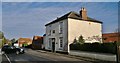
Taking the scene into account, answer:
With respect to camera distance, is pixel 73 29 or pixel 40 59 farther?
pixel 73 29

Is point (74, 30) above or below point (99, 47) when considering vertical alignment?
above

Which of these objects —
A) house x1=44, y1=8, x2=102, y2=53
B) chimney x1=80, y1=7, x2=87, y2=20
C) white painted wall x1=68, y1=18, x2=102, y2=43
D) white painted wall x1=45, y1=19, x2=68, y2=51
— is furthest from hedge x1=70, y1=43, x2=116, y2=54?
chimney x1=80, y1=7, x2=87, y2=20

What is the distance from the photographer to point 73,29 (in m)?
33.9

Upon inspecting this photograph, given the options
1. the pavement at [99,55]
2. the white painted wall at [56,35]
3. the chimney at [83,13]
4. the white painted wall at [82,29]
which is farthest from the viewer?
the chimney at [83,13]

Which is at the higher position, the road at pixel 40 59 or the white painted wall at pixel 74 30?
the white painted wall at pixel 74 30

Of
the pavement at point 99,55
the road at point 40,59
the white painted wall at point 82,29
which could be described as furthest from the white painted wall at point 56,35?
the road at point 40,59

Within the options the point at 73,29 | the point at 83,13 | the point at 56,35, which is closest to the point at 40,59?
the point at 73,29

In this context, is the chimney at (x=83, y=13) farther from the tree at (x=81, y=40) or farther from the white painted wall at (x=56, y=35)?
the tree at (x=81, y=40)

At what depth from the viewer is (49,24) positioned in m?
41.6

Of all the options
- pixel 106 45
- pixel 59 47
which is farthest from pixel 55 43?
pixel 106 45

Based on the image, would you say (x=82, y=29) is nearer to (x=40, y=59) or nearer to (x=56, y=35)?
(x=56, y=35)

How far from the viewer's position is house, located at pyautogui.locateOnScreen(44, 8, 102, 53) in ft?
110

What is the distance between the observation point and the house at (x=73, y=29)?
33653 mm

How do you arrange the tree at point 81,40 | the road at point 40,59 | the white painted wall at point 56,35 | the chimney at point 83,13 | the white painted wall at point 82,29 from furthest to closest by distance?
the chimney at point 83,13 → the white painted wall at point 56,35 → the white painted wall at point 82,29 → the tree at point 81,40 → the road at point 40,59
